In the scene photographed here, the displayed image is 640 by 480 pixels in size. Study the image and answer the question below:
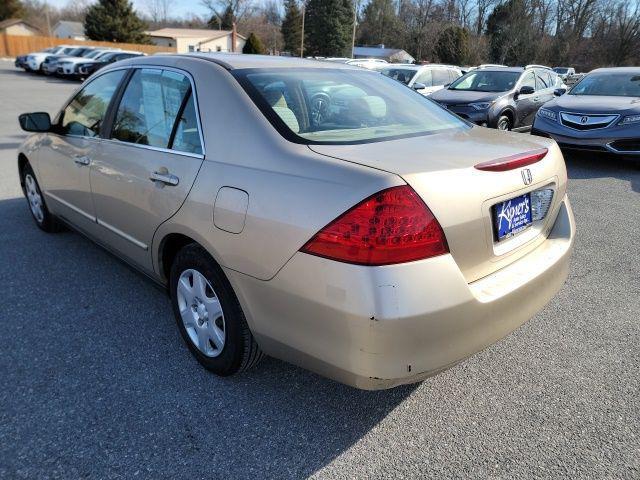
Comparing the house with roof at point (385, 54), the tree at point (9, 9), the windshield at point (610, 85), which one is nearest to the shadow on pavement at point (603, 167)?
the windshield at point (610, 85)

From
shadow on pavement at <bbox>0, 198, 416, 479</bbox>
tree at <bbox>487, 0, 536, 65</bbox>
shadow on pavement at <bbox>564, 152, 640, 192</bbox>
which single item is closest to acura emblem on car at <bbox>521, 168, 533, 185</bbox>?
shadow on pavement at <bbox>0, 198, 416, 479</bbox>

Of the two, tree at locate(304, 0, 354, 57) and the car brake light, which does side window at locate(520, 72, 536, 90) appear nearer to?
the car brake light

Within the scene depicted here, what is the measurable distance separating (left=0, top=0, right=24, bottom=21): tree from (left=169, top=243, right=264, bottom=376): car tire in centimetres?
8308

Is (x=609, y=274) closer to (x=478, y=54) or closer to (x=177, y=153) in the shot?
(x=177, y=153)

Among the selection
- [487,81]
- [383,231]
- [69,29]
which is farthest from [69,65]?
[69,29]

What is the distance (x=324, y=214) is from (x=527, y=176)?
108cm

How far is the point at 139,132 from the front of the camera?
3.04 metres

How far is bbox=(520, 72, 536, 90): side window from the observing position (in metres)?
10.8

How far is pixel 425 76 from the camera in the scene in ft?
41.7

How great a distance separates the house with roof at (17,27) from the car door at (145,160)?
7698 centimetres

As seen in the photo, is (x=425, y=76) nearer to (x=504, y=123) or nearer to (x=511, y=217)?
(x=504, y=123)

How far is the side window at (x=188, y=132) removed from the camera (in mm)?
2555

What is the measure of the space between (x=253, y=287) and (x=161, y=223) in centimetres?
84

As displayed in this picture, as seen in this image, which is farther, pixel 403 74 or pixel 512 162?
pixel 403 74
